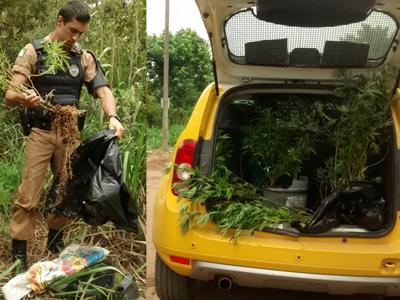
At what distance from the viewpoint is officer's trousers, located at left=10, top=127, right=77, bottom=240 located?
3471 millimetres

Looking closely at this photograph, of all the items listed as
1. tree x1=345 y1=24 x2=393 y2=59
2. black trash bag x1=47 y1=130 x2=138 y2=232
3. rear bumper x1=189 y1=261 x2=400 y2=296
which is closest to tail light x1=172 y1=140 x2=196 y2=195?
rear bumper x1=189 y1=261 x2=400 y2=296

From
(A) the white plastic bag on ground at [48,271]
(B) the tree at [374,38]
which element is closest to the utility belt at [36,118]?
(A) the white plastic bag on ground at [48,271]

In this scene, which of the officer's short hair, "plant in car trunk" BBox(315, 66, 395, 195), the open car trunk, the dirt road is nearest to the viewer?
the open car trunk

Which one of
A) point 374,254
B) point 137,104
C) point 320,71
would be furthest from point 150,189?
point 374,254

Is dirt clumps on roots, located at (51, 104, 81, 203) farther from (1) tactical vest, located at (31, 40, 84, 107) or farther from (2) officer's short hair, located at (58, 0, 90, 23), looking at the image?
(2) officer's short hair, located at (58, 0, 90, 23)

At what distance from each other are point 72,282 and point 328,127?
5.87 feet

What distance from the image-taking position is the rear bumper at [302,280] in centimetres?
263

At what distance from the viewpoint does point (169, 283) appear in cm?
310

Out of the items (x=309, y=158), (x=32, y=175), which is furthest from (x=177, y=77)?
(x=32, y=175)

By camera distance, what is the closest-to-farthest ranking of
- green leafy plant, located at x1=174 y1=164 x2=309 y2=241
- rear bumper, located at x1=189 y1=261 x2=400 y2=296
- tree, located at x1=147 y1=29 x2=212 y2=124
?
rear bumper, located at x1=189 y1=261 x2=400 y2=296, green leafy plant, located at x1=174 y1=164 x2=309 y2=241, tree, located at x1=147 y1=29 x2=212 y2=124

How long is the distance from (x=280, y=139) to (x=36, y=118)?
1505 millimetres

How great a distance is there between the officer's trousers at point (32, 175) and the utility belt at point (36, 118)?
3cm

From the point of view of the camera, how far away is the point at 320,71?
3320 mm

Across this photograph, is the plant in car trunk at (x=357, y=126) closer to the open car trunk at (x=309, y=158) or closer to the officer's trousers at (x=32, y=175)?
the open car trunk at (x=309, y=158)
